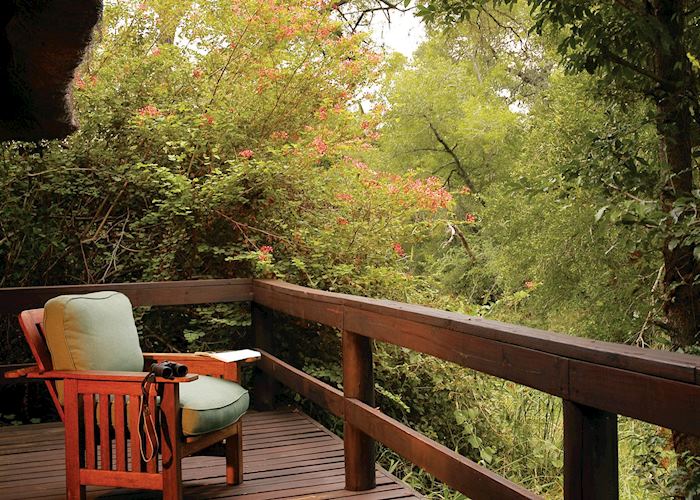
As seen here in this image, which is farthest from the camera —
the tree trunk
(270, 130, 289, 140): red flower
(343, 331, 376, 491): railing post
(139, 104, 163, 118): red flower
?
(270, 130, 289, 140): red flower

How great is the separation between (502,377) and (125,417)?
1.53 meters

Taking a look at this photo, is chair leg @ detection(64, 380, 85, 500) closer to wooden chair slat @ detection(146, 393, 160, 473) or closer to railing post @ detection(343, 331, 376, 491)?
wooden chair slat @ detection(146, 393, 160, 473)

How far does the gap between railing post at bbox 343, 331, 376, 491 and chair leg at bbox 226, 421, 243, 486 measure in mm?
447

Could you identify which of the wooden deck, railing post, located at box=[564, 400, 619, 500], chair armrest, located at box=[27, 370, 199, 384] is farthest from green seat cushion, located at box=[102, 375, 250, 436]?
railing post, located at box=[564, 400, 619, 500]

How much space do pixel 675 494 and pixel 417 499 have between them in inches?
44.0

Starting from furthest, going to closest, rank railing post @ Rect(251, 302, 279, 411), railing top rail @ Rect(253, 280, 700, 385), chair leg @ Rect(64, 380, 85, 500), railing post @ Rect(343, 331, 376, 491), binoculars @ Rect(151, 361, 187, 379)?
1. railing post @ Rect(251, 302, 279, 411)
2. railing post @ Rect(343, 331, 376, 491)
3. chair leg @ Rect(64, 380, 85, 500)
4. binoculars @ Rect(151, 361, 187, 379)
5. railing top rail @ Rect(253, 280, 700, 385)

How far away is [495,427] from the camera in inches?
189

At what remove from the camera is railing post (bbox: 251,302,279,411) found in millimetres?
4598

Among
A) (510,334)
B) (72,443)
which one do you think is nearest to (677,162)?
(510,334)

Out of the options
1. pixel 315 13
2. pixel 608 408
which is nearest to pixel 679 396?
pixel 608 408

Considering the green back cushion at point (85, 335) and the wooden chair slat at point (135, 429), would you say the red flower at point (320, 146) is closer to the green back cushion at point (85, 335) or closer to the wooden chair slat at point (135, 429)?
the green back cushion at point (85, 335)

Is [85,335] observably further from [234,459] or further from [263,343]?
[263,343]

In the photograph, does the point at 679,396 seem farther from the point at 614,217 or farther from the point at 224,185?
the point at 224,185

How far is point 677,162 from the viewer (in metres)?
3.78
